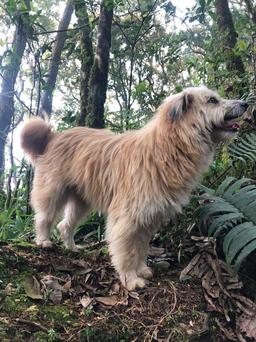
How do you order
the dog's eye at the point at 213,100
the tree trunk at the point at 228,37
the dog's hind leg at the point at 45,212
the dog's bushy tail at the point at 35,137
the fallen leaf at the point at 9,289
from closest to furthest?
the fallen leaf at the point at 9,289
the dog's eye at the point at 213,100
the dog's hind leg at the point at 45,212
the dog's bushy tail at the point at 35,137
the tree trunk at the point at 228,37

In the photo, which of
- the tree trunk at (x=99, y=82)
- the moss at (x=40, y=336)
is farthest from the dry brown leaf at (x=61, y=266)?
the tree trunk at (x=99, y=82)

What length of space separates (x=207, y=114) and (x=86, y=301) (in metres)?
1.85

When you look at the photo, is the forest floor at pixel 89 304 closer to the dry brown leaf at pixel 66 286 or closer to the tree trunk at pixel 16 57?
the dry brown leaf at pixel 66 286

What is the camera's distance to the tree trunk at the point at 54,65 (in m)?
7.34

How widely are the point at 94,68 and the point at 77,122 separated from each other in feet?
2.66

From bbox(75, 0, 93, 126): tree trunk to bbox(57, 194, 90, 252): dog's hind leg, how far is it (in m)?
1.74

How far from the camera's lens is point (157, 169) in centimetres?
379

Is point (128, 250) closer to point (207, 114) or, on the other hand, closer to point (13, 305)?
point (13, 305)

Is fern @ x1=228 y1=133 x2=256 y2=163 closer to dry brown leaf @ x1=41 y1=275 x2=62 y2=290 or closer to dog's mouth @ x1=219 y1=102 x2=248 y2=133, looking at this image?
dog's mouth @ x1=219 y1=102 x2=248 y2=133

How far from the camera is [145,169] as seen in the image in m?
3.84

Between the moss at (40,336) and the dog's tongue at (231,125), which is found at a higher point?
the dog's tongue at (231,125)

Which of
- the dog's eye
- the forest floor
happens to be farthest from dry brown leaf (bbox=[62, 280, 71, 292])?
the dog's eye

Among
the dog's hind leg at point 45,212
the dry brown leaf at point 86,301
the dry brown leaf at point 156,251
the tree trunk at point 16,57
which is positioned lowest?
the dry brown leaf at point 86,301

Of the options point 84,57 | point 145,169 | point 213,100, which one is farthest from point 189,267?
point 84,57
